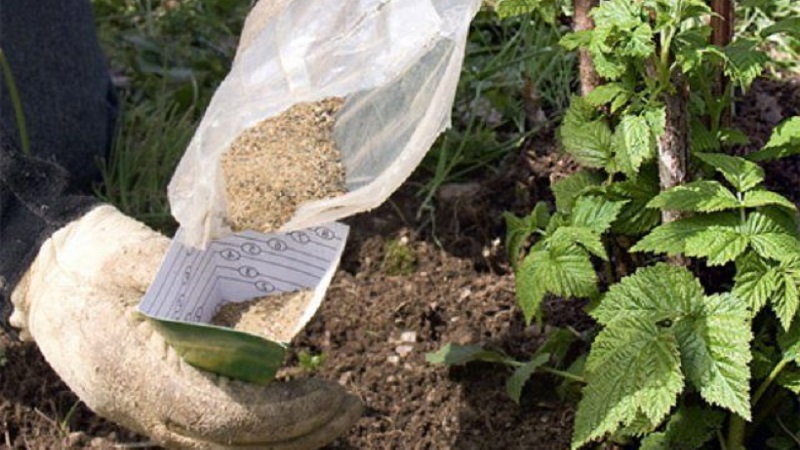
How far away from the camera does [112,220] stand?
6.94 feet

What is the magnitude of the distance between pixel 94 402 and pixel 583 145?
81 centimetres

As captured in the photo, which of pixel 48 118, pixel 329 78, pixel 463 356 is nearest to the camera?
pixel 329 78

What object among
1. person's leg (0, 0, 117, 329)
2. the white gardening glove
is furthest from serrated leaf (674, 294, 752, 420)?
person's leg (0, 0, 117, 329)

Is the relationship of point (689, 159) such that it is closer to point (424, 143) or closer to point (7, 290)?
point (424, 143)

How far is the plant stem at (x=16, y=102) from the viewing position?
7.59ft

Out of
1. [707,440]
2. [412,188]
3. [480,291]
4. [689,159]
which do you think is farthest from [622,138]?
[412,188]

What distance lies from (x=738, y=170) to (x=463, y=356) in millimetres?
546

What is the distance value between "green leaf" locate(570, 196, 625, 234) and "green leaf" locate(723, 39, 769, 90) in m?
0.25

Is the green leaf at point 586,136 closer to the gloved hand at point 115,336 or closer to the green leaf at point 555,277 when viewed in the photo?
the green leaf at point 555,277

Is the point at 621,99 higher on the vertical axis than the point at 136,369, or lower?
higher

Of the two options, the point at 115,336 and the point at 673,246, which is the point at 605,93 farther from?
the point at 115,336

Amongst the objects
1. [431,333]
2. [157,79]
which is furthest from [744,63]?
[157,79]

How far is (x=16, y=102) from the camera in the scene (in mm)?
2328

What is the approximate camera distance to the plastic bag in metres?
1.81
